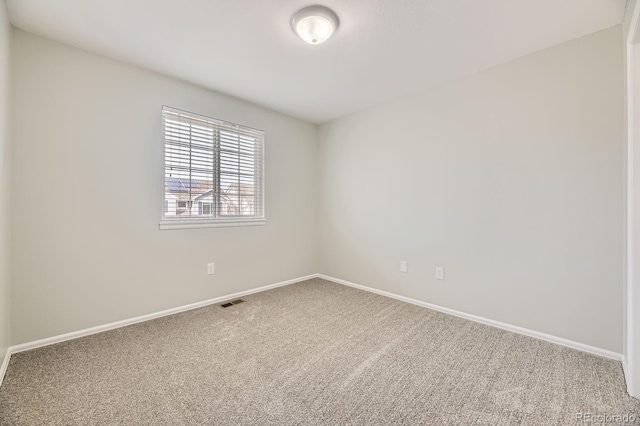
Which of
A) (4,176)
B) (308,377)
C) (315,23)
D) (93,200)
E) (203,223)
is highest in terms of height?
(315,23)

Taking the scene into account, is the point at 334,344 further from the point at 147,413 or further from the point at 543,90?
the point at 543,90

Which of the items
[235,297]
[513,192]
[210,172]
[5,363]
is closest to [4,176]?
[5,363]

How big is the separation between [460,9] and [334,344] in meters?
2.53

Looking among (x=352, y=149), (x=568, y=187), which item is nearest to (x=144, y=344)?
(x=352, y=149)

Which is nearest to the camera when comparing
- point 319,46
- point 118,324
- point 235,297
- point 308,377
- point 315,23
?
point 308,377

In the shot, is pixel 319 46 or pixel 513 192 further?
pixel 513 192

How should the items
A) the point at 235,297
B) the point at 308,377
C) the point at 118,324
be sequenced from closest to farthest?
the point at 308,377, the point at 118,324, the point at 235,297

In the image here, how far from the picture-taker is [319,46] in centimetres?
215

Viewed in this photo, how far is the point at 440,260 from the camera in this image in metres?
2.84

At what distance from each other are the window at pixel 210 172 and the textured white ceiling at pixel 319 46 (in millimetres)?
529

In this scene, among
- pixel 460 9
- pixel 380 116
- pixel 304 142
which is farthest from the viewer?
pixel 304 142

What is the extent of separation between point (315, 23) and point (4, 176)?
7.56ft

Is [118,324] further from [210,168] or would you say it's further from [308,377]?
[308,377]

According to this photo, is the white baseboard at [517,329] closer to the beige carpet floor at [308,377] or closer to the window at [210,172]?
the beige carpet floor at [308,377]
